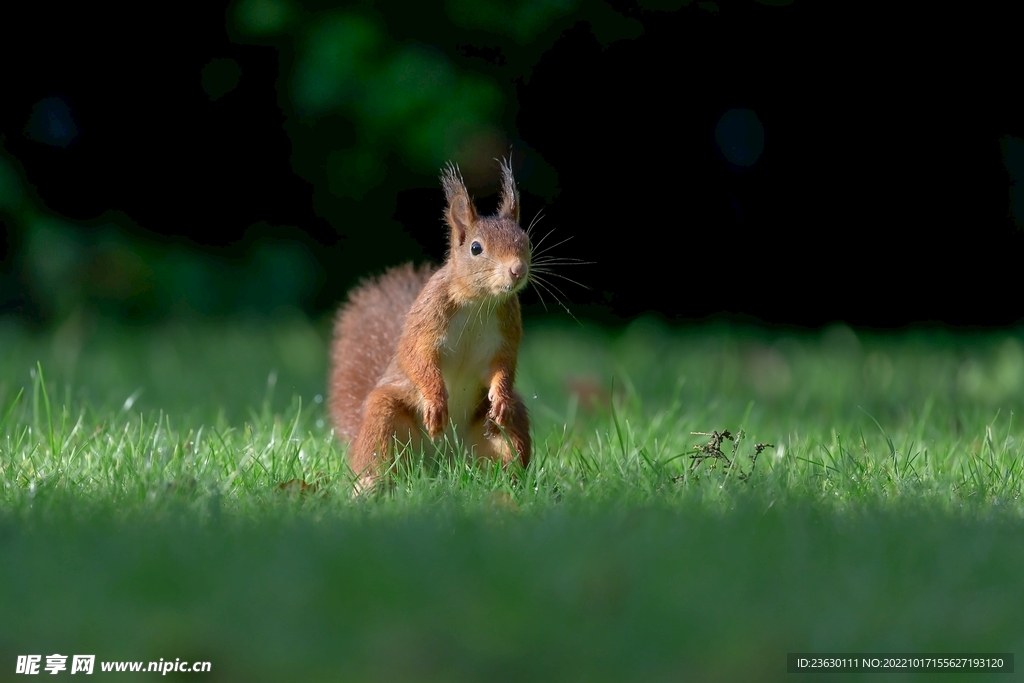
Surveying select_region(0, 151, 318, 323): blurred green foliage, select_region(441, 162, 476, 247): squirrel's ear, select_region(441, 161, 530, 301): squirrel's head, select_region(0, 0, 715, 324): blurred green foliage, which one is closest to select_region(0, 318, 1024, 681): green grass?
select_region(441, 161, 530, 301): squirrel's head

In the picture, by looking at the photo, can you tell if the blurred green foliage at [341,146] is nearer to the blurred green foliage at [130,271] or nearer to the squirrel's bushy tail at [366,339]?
the blurred green foliage at [130,271]

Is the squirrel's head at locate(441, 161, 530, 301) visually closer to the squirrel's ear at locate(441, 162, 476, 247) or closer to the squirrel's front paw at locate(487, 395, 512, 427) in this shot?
the squirrel's ear at locate(441, 162, 476, 247)

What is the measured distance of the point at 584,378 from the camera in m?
4.93

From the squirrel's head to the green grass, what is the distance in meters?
0.43

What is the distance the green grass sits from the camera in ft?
5.52

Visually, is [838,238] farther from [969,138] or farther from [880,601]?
[880,601]

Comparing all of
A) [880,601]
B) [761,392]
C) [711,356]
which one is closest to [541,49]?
[711,356]

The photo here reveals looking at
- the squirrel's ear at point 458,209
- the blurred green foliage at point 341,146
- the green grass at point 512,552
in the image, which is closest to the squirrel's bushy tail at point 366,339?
the green grass at point 512,552

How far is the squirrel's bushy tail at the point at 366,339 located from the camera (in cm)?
354

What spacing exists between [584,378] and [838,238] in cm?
268

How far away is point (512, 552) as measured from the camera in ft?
6.51

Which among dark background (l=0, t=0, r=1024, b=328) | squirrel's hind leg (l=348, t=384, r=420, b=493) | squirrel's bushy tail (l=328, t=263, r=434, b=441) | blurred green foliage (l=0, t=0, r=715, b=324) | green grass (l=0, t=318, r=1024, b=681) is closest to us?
green grass (l=0, t=318, r=1024, b=681)

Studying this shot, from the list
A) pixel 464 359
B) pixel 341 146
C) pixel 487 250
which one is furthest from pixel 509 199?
pixel 341 146

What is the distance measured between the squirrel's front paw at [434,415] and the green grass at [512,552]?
9 cm
